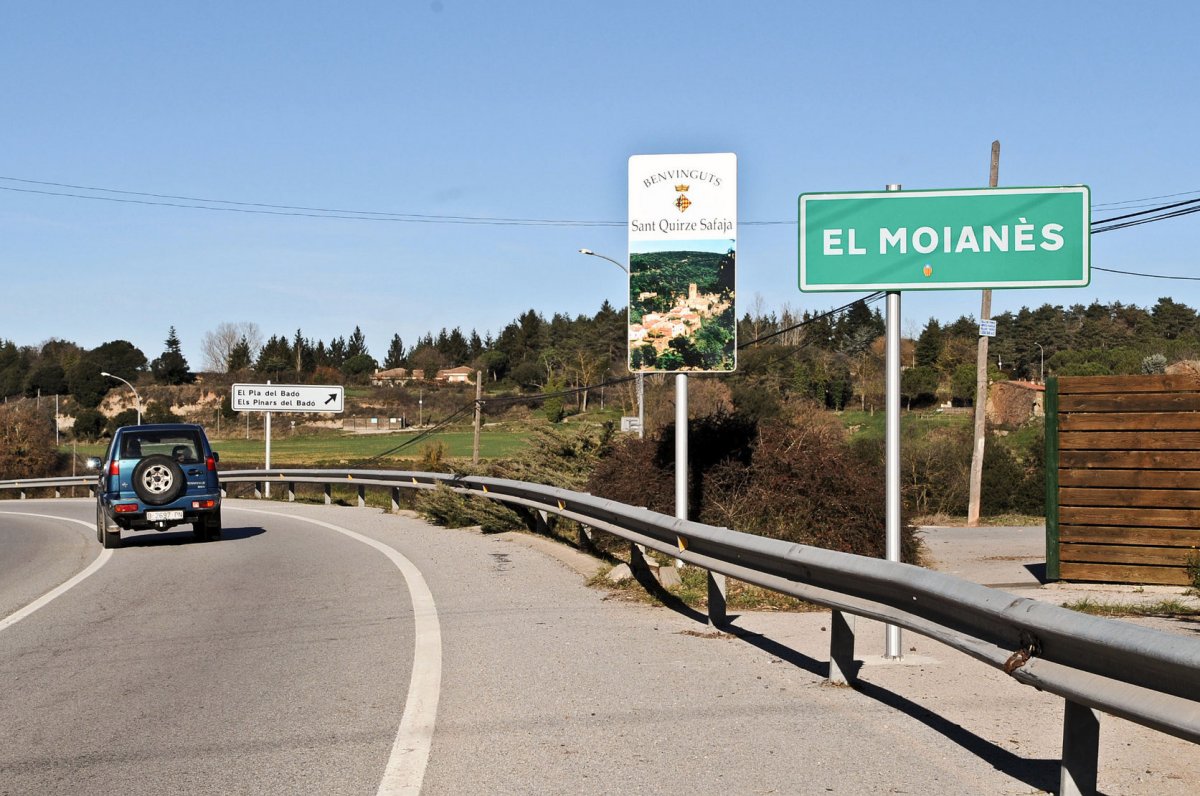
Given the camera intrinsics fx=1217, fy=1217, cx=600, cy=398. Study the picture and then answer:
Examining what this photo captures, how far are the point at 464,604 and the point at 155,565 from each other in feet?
22.8

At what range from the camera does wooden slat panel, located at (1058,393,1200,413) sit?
13719mm

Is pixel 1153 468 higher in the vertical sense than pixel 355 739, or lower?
higher

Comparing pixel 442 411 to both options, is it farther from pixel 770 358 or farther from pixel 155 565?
pixel 155 565

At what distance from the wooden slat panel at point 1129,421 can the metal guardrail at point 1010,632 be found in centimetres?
629

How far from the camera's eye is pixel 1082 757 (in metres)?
4.80

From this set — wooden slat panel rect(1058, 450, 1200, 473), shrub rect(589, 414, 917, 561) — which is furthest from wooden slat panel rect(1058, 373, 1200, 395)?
shrub rect(589, 414, 917, 561)

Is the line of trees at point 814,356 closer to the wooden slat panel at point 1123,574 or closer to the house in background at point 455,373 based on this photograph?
the house in background at point 455,373

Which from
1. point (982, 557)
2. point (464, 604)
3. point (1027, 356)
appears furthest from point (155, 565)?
point (1027, 356)

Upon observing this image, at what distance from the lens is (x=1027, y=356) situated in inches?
4673

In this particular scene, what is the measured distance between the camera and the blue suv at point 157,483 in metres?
19.5

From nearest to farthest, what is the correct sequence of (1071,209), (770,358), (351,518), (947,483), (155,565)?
1. (1071,209)
2. (155,565)
3. (351,518)
4. (947,483)
5. (770,358)

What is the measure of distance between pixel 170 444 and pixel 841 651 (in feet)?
52.5

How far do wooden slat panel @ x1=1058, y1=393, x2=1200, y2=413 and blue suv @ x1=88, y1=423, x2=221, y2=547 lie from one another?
43.6ft

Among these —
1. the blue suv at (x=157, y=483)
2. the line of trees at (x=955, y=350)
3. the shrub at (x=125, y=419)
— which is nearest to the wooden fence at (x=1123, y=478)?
the blue suv at (x=157, y=483)
